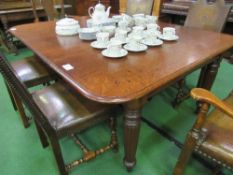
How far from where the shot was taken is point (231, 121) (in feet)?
3.22

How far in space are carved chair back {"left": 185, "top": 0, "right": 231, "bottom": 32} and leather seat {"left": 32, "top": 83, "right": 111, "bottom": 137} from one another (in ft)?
4.18

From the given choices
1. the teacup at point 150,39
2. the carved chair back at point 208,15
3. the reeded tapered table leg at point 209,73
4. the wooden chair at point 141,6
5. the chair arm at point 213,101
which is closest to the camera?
the chair arm at point 213,101

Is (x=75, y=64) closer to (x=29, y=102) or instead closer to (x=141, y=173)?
(x=29, y=102)

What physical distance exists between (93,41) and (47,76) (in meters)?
0.51

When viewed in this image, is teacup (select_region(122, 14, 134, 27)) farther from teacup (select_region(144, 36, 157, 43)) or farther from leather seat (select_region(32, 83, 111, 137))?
leather seat (select_region(32, 83, 111, 137))

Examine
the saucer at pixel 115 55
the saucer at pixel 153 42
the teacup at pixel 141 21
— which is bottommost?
the saucer at pixel 115 55

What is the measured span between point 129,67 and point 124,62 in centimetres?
7

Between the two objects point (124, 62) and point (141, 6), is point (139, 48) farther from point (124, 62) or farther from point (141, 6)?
point (141, 6)

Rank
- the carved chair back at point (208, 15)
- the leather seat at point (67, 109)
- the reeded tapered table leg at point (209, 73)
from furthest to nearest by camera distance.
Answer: the carved chair back at point (208, 15) → the reeded tapered table leg at point (209, 73) → the leather seat at point (67, 109)

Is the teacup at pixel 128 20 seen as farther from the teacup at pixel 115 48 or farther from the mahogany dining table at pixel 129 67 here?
the teacup at pixel 115 48

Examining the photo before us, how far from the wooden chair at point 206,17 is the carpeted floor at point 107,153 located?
23cm

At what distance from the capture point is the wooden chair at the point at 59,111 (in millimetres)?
897

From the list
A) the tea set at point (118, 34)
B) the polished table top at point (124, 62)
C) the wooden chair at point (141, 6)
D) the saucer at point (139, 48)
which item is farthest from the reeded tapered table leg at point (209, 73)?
the wooden chair at point (141, 6)

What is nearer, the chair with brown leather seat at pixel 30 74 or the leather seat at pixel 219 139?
the leather seat at pixel 219 139
